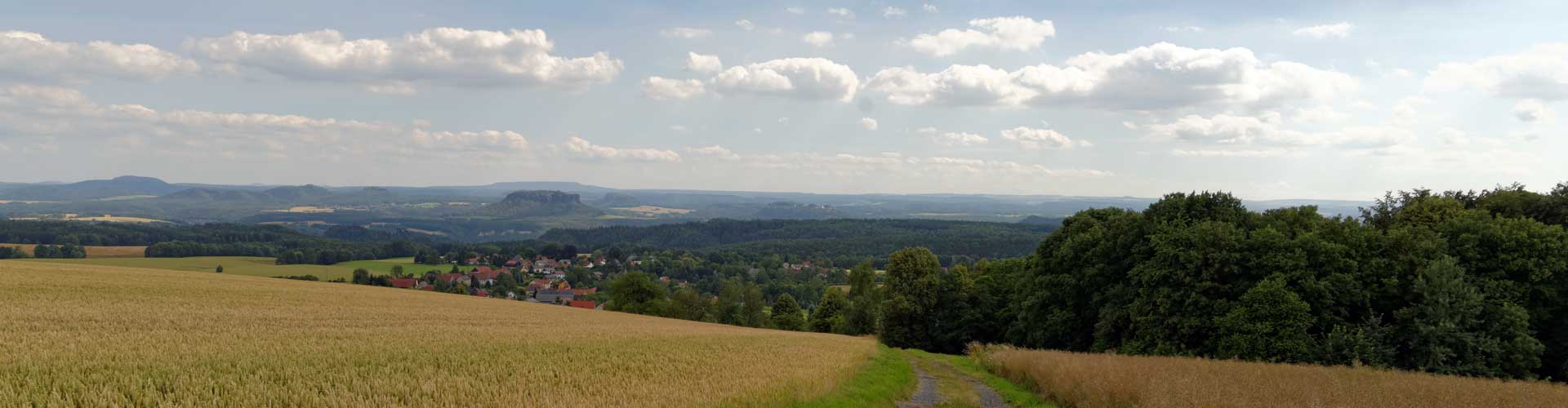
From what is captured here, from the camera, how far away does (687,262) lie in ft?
554

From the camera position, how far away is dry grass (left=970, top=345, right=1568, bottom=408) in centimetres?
1320

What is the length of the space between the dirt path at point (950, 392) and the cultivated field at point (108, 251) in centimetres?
14116

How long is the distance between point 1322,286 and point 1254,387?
17080mm

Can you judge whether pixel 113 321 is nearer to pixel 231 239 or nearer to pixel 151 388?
pixel 151 388

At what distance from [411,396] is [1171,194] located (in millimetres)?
37584

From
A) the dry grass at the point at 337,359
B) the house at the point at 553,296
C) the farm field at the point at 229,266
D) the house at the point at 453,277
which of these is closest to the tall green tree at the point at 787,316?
the house at the point at 553,296


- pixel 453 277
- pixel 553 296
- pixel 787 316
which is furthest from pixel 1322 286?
pixel 453 277

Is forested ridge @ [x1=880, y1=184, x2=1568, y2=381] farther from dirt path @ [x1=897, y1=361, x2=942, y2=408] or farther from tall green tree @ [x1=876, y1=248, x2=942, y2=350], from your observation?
dirt path @ [x1=897, y1=361, x2=942, y2=408]

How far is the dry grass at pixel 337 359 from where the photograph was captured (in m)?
10.5

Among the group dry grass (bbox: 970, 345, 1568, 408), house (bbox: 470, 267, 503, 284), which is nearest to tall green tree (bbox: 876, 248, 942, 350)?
dry grass (bbox: 970, 345, 1568, 408)

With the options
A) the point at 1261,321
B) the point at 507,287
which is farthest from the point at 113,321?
the point at 507,287

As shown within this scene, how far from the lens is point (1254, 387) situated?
48.4ft

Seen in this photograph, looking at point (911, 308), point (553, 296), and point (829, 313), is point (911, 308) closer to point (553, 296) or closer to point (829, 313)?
point (829, 313)

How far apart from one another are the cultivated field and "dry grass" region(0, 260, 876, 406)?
11371 cm
